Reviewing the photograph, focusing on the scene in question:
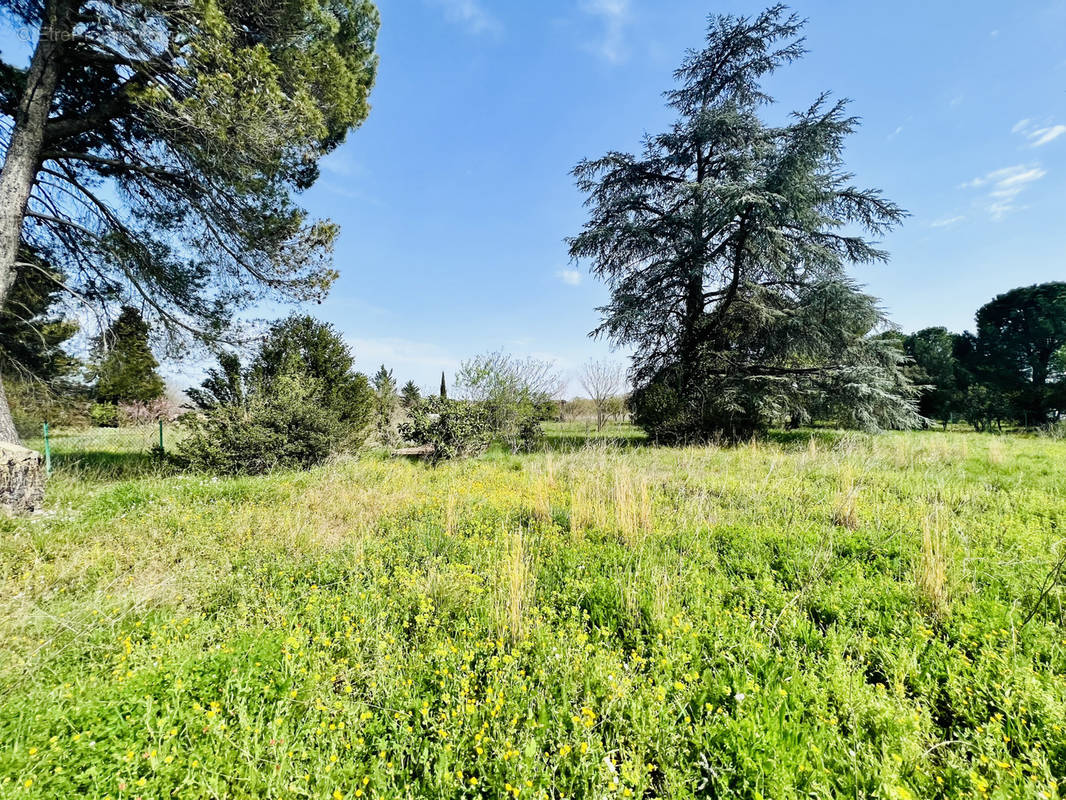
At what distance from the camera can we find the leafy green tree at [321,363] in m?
8.79

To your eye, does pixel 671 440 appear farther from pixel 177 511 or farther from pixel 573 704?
pixel 177 511

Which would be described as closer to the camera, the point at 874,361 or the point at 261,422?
the point at 261,422

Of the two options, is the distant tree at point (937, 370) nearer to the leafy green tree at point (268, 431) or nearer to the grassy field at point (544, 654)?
the grassy field at point (544, 654)

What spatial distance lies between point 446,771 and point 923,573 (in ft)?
11.7

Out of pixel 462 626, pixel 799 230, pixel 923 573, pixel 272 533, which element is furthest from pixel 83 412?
pixel 799 230

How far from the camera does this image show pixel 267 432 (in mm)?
7871

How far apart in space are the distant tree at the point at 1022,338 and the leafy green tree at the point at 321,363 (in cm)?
2815

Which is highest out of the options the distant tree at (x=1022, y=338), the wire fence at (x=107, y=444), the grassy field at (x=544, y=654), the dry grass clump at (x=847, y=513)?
the distant tree at (x=1022, y=338)

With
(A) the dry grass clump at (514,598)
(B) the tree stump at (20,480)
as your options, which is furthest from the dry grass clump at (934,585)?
(B) the tree stump at (20,480)

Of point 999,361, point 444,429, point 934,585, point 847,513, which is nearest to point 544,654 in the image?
point 934,585

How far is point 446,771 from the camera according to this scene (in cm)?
169

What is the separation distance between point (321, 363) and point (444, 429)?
3419 millimetres

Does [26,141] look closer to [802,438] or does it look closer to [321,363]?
[321,363]

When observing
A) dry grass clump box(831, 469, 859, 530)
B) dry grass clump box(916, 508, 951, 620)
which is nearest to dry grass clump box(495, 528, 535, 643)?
dry grass clump box(916, 508, 951, 620)
